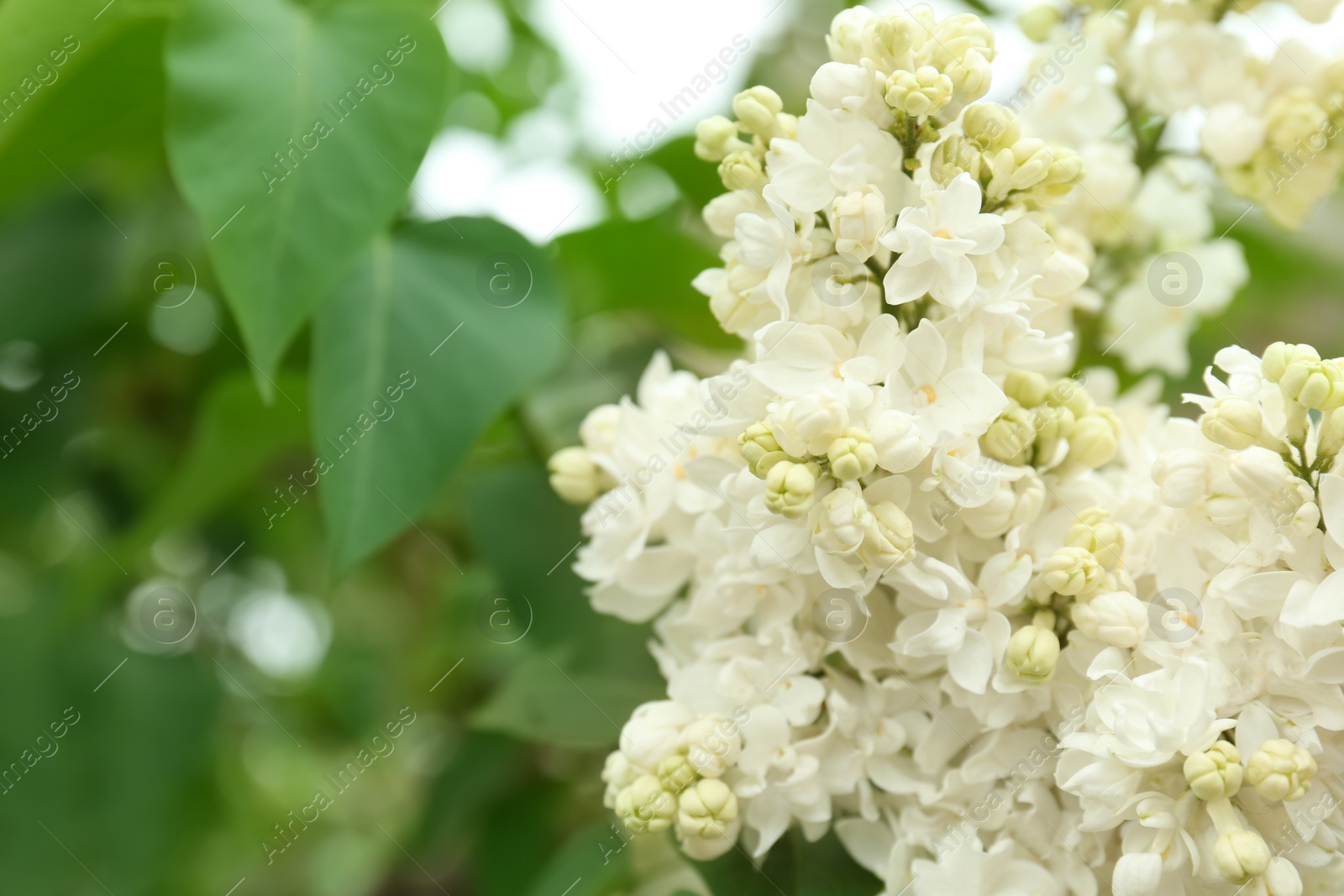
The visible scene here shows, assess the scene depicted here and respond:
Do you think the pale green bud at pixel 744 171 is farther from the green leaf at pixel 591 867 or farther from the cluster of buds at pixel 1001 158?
the green leaf at pixel 591 867

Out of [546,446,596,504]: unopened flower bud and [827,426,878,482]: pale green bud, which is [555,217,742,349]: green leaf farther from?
[827,426,878,482]: pale green bud

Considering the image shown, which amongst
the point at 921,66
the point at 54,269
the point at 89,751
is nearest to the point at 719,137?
the point at 921,66

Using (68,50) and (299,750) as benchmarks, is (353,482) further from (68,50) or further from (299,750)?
(299,750)

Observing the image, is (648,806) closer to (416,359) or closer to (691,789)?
(691,789)

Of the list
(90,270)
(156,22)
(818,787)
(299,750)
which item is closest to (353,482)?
(818,787)

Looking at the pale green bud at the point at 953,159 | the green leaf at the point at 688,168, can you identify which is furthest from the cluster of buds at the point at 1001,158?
the green leaf at the point at 688,168

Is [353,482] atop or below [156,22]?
below
